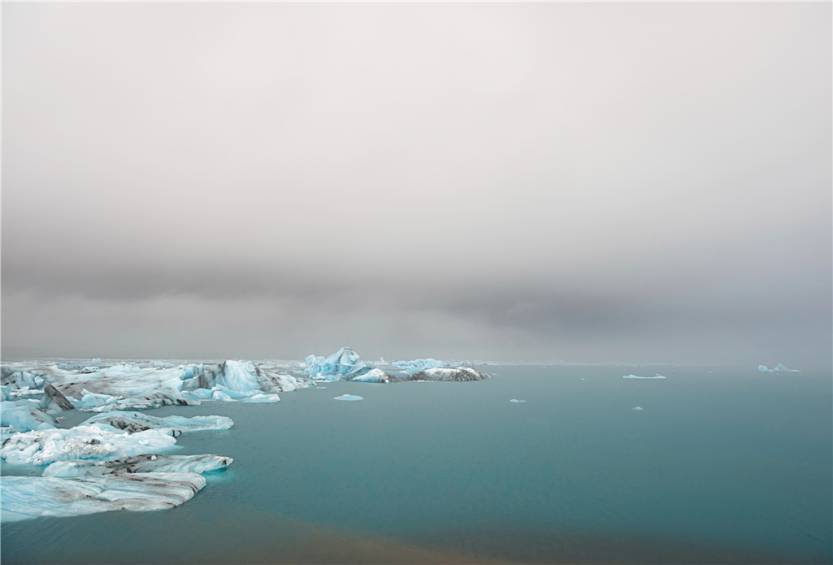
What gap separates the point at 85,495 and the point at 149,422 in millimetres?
14645

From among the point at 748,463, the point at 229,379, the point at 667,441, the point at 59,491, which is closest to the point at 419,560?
the point at 59,491

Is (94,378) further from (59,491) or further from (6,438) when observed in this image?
(59,491)

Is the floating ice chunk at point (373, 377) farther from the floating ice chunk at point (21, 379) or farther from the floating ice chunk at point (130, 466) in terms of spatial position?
the floating ice chunk at point (130, 466)

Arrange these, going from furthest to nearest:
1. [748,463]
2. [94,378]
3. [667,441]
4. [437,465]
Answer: [94,378]
[667,441]
[748,463]
[437,465]

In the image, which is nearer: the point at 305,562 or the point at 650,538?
the point at 305,562

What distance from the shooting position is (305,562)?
13188 mm

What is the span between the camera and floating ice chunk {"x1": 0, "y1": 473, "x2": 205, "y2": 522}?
631 inches

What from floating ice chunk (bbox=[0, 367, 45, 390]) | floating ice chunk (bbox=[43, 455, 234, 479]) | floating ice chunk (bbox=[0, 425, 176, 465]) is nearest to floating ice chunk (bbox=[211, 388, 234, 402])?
floating ice chunk (bbox=[0, 367, 45, 390])

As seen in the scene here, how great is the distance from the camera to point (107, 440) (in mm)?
22781

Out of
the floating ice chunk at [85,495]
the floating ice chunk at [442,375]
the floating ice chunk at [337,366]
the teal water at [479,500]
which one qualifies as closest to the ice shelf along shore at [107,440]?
the floating ice chunk at [85,495]

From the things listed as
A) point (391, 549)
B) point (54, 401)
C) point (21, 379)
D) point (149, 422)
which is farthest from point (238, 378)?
point (391, 549)

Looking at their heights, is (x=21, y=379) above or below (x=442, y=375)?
above

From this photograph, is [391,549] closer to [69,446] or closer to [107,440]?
[107,440]

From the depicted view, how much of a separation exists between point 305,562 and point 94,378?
165 ft
